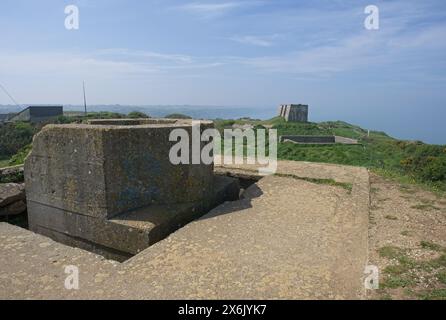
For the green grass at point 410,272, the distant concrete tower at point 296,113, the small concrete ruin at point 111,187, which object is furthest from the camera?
the distant concrete tower at point 296,113

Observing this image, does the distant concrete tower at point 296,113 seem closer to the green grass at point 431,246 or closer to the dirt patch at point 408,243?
the dirt patch at point 408,243

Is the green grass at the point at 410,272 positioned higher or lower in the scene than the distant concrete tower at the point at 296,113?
lower

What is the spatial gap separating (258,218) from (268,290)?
6.15ft

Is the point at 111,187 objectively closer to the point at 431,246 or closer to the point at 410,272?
the point at 410,272

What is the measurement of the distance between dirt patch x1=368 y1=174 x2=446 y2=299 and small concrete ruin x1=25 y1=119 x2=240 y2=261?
8.76ft

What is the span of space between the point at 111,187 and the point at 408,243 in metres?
3.92

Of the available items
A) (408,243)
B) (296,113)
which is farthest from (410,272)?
(296,113)

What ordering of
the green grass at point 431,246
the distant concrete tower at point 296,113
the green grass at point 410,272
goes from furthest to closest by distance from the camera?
the distant concrete tower at point 296,113 < the green grass at point 431,246 < the green grass at point 410,272

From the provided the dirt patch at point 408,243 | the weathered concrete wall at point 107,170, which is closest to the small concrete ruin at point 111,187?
the weathered concrete wall at point 107,170

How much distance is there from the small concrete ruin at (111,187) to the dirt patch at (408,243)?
105 inches

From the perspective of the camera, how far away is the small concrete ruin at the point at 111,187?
14.9 ft
